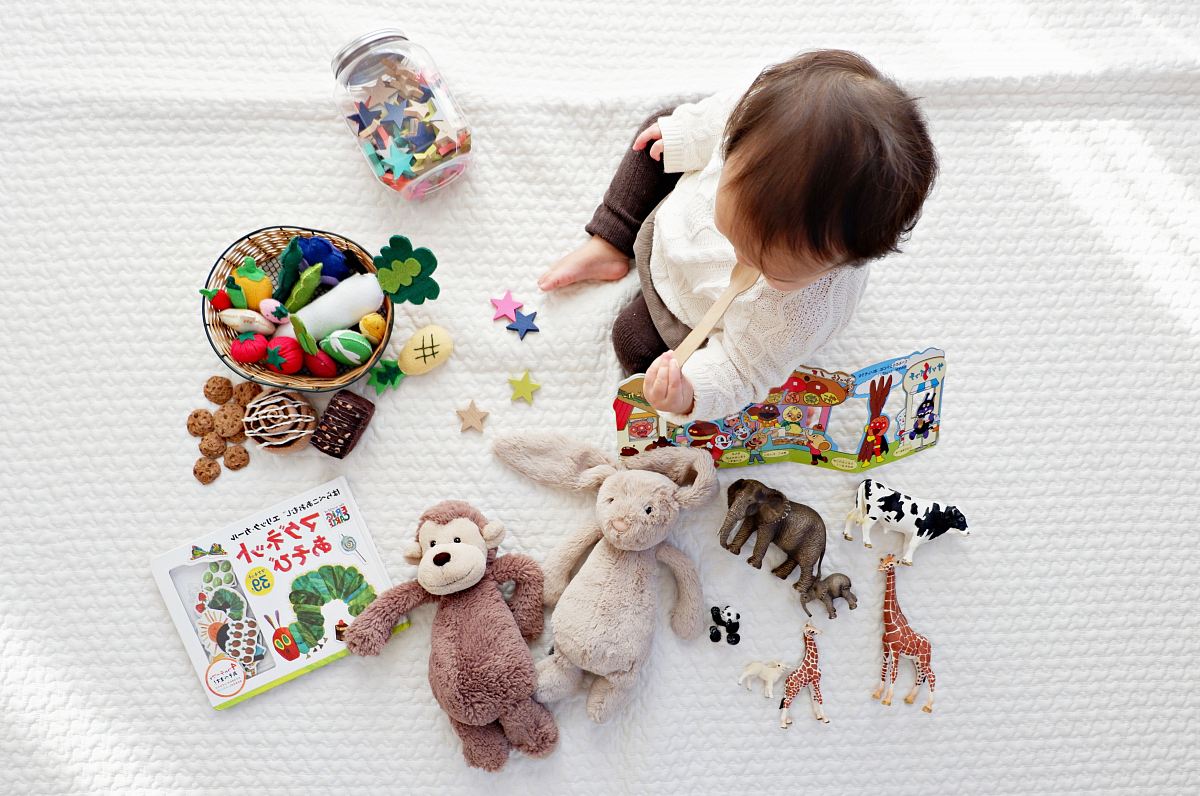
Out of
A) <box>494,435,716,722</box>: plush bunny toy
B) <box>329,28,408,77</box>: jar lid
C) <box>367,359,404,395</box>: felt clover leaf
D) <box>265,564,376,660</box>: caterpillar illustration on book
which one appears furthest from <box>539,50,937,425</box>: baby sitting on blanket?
<box>265,564,376,660</box>: caterpillar illustration on book

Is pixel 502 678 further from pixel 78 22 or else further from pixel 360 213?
pixel 78 22

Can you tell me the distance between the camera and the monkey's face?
0.91 metres

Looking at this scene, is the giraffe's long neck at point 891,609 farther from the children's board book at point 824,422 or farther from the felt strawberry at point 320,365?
the felt strawberry at point 320,365

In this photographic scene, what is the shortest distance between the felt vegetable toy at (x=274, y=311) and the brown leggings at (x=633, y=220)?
0.37 metres

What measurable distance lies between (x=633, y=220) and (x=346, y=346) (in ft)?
1.20

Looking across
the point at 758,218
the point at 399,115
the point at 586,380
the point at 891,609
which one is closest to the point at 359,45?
the point at 399,115

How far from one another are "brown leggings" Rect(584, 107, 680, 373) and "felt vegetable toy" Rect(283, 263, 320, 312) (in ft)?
1.07

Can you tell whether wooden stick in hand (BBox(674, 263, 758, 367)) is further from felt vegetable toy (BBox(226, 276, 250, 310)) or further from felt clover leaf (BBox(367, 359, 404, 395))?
felt vegetable toy (BBox(226, 276, 250, 310))

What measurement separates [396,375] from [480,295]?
0.14 m

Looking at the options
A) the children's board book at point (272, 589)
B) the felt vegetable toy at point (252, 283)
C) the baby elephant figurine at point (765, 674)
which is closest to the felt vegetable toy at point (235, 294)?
the felt vegetable toy at point (252, 283)

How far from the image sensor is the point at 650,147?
3.15 ft

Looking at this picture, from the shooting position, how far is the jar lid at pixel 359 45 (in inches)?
37.6

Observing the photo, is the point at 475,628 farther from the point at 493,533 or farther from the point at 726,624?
the point at 726,624

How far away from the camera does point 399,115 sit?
38.6 inches
